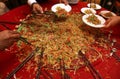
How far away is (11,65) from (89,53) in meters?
1.05

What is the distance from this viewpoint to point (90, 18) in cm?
267

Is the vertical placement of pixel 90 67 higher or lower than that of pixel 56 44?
lower

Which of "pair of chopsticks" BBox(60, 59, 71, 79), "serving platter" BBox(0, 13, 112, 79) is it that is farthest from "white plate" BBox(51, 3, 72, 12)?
"pair of chopsticks" BBox(60, 59, 71, 79)

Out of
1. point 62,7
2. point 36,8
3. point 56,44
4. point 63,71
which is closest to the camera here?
point 63,71

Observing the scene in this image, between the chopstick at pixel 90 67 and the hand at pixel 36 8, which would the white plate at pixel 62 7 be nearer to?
the hand at pixel 36 8

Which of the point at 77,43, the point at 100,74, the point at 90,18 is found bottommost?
the point at 100,74

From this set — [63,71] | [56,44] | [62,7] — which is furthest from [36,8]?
[63,71]

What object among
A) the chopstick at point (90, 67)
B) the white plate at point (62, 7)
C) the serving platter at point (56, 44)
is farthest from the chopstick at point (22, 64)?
the white plate at point (62, 7)

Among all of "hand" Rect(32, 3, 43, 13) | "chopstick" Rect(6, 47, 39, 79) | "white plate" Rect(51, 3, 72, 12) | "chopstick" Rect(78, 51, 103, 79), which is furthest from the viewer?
"white plate" Rect(51, 3, 72, 12)

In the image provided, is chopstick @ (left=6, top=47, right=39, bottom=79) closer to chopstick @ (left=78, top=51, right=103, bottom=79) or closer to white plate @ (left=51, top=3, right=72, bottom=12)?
chopstick @ (left=78, top=51, right=103, bottom=79)

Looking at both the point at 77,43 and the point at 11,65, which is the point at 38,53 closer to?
the point at 11,65

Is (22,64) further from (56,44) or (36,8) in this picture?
(36,8)

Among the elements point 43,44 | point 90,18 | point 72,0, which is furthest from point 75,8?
point 43,44

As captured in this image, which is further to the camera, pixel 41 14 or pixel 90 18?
pixel 41 14
